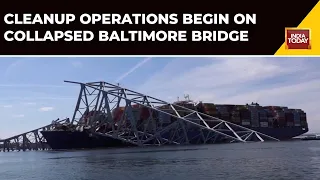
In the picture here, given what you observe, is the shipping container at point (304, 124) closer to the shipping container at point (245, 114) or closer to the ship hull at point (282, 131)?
the ship hull at point (282, 131)

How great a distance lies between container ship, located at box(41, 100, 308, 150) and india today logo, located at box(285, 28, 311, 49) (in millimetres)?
118041

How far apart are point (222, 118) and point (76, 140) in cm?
7031

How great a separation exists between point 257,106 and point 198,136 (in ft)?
141

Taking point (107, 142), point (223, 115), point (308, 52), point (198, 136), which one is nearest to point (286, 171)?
point (308, 52)

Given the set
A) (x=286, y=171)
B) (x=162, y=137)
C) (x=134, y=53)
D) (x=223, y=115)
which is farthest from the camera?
(x=223, y=115)

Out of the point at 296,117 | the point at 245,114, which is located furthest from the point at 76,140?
the point at 296,117

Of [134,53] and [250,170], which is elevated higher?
[134,53]

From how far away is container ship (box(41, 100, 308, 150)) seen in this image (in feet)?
465

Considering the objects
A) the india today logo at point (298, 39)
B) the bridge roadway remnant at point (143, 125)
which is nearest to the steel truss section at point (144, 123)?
the bridge roadway remnant at point (143, 125)

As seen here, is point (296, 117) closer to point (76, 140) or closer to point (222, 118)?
point (222, 118)

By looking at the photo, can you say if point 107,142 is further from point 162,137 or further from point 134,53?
point 134,53

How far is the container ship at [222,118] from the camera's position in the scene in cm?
14188

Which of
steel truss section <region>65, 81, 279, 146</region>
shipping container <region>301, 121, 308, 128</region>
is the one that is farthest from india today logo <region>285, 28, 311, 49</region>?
shipping container <region>301, 121, 308, 128</region>

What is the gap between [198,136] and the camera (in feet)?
538
